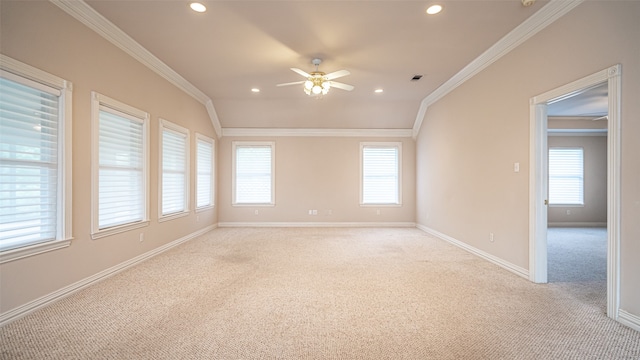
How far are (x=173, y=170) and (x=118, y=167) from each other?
1.28 meters

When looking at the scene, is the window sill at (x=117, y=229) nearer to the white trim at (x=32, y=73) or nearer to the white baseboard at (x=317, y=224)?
the white trim at (x=32, y=73)

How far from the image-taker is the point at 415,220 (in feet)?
22.4

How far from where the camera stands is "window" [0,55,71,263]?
2.19 metres

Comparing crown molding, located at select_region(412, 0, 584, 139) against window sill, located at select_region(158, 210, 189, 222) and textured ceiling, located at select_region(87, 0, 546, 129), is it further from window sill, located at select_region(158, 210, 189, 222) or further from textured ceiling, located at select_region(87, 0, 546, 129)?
window sill, located at select_region(158, 210, 189, 222)

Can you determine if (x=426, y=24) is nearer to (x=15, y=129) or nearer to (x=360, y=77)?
(x=360, y=77)

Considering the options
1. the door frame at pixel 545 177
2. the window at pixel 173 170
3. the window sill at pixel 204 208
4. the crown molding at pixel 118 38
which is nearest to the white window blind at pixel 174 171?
the window at pixel 173 170

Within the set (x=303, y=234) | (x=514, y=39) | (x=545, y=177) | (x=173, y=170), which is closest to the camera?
(x=545, y=177)

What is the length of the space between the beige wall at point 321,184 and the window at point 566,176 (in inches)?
154

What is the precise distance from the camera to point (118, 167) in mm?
3438

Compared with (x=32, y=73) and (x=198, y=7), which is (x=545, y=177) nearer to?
(x=198, y=7)

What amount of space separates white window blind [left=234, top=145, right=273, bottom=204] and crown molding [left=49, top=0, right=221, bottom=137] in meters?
2.22

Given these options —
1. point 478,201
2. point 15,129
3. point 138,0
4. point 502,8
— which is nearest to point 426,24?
point 502,8

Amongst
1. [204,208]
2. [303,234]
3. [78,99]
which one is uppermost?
[78,99]

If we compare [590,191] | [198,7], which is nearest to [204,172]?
[198,7]
